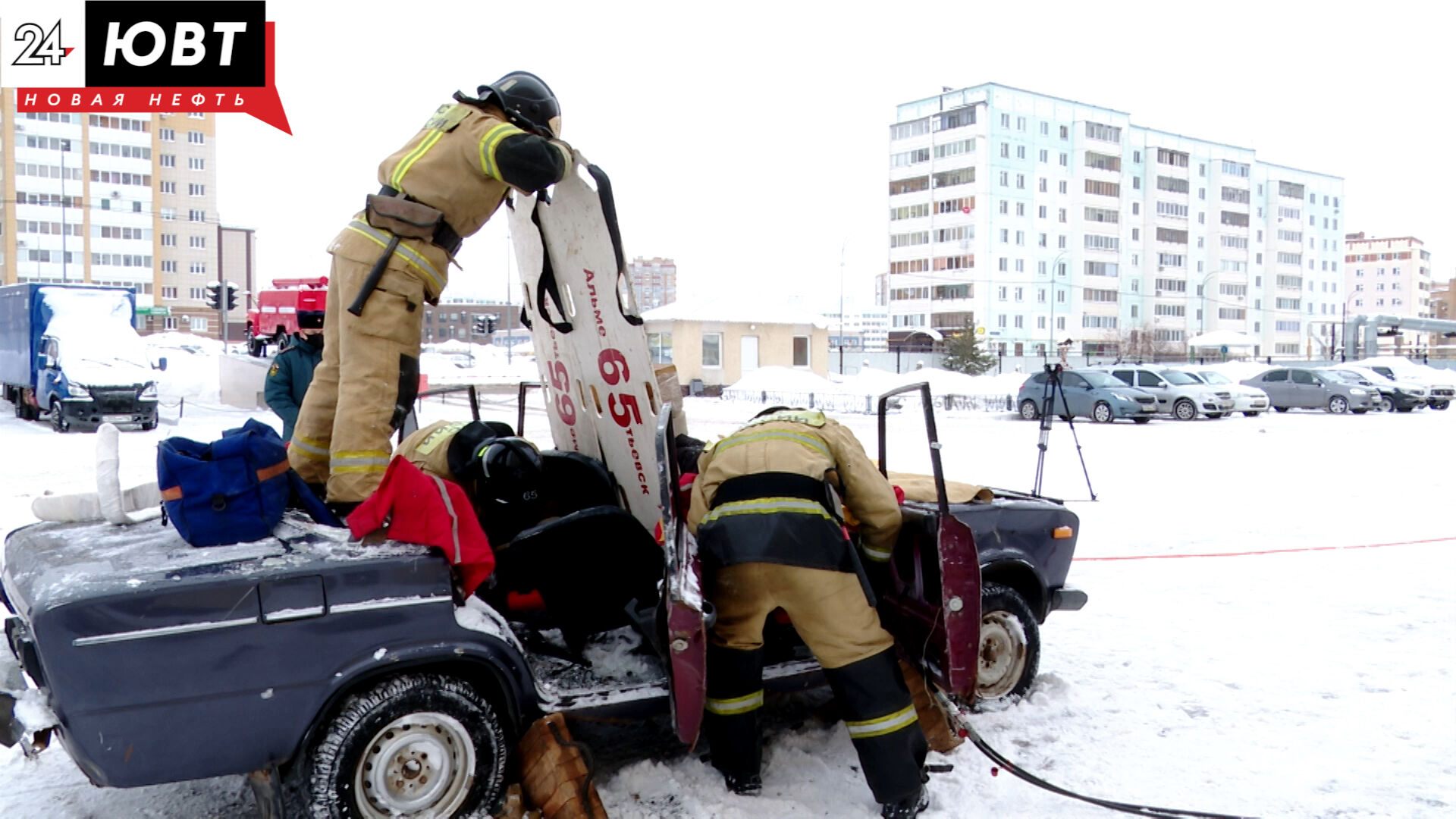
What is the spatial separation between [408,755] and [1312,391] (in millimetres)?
29047

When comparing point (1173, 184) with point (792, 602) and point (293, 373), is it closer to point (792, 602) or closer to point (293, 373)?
point (293, 373)

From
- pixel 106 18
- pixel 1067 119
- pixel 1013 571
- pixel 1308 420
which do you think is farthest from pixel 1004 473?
pixel 1067 119

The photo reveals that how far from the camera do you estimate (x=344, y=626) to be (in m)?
3.06

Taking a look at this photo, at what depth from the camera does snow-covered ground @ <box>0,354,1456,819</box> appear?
3648 mm

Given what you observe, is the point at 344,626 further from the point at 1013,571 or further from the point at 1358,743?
the point at 1358,743

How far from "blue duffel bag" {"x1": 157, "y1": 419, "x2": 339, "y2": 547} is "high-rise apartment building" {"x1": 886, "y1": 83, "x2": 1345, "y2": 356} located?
58.6 meters

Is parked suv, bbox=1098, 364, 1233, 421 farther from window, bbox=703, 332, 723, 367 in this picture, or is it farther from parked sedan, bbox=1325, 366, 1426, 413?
window, bbox=703, 332, 723, 367

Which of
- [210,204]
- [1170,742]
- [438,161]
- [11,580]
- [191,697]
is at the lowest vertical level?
[1170,742]

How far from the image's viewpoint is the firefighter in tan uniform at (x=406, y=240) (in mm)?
3770

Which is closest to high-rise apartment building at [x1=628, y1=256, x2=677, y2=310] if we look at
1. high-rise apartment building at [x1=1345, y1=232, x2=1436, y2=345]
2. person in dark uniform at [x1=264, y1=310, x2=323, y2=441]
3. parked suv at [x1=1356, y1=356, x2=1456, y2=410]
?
parked suv at [x1=1356, y1=356, x2=1456, y2=410]

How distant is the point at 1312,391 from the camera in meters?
26.8

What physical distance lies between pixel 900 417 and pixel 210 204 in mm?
74646

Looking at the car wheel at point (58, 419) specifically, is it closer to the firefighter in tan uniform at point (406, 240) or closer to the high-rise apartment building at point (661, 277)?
the firefighter in tan uniform at point (406, 240)

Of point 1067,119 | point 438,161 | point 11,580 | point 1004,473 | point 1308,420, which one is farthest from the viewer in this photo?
point 1067,119
